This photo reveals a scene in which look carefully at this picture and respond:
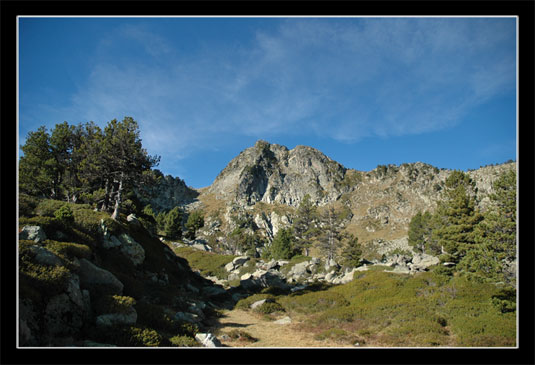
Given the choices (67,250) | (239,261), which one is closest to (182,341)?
(67,250)

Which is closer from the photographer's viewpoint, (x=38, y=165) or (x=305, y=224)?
(x=38, y=165)

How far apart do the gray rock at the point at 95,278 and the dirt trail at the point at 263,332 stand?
5726 mm

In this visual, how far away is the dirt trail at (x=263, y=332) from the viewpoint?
11.7m

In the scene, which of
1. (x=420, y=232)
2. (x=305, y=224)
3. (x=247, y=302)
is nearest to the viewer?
(x=247, y=302)

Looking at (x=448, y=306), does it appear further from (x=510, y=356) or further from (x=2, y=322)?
(x=2, y=322)

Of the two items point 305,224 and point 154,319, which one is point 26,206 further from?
point 305,224

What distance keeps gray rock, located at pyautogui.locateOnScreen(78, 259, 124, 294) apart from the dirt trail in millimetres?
5726

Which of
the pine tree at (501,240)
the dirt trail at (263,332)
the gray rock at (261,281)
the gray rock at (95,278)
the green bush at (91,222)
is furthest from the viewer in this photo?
the gray rock at (261,281)

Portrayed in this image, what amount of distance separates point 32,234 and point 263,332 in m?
12.4

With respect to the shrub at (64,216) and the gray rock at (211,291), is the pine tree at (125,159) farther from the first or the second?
the gray rock at (211,291)

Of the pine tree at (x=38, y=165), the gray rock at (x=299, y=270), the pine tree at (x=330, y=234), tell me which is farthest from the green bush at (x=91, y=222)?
the pine tree at (x=330, y=234)

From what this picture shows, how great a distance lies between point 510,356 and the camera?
211 inches

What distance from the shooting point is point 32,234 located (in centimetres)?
1009

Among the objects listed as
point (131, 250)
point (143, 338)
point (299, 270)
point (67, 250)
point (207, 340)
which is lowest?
point (299, 270)
